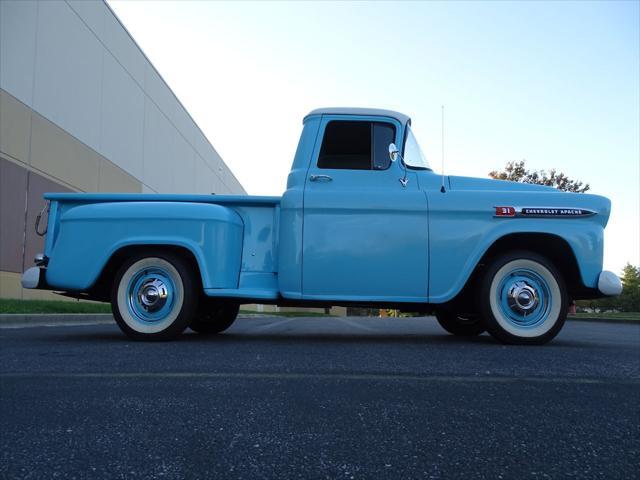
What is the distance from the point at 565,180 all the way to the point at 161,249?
24183 mm

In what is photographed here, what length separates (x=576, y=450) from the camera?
6.25 feet

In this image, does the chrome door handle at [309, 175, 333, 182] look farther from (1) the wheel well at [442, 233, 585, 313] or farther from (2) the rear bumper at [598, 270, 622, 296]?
(2) the rear bumper at [598, 270, 622, 296]

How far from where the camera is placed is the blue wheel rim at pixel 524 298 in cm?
485

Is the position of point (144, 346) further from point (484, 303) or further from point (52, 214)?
point (484, 303)

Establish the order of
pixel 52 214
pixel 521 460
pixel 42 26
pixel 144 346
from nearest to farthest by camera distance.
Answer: pixel 521 460
pixel 144 346
pixel 52 214
pixel 42 26

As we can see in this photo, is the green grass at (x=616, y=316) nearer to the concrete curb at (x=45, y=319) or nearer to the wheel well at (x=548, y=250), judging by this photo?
the wheel well at (x=548, y=250)

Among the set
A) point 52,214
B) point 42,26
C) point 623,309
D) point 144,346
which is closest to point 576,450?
point 144,346

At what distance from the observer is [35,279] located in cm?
503

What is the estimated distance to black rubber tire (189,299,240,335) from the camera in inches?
244

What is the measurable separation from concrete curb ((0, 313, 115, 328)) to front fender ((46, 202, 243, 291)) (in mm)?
3457

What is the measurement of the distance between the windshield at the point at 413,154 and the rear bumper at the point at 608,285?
183 cm

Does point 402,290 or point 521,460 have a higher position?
point 402,290

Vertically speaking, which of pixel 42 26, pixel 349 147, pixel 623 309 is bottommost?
pixel 623 309

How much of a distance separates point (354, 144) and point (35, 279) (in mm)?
3220
